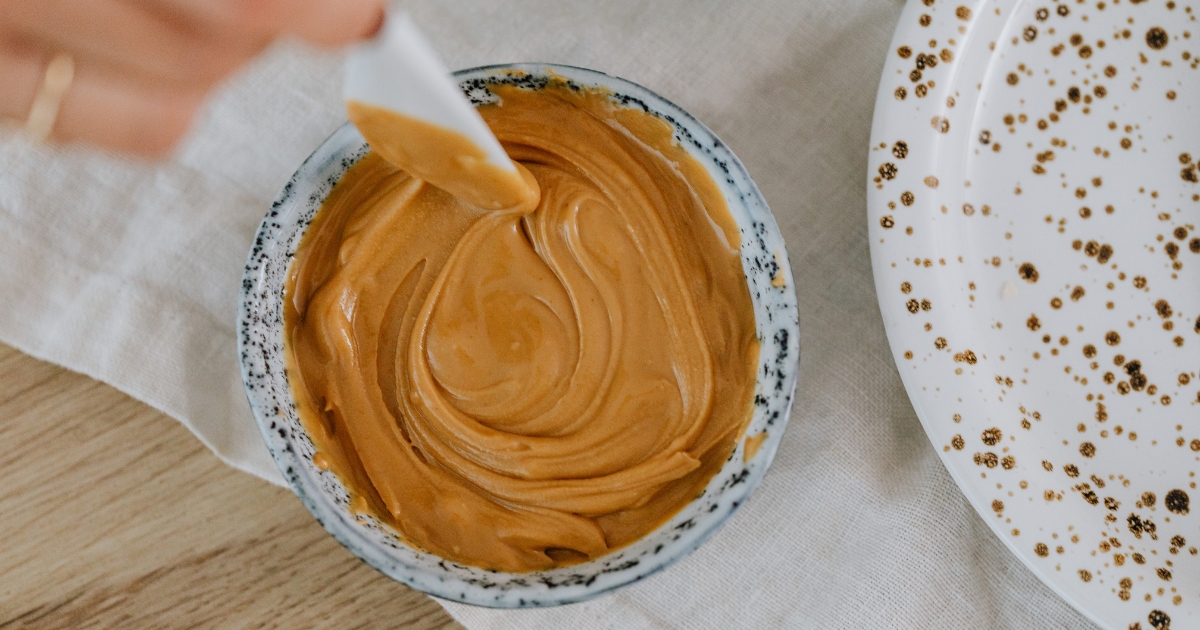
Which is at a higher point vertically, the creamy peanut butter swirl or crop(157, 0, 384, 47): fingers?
crop(157, 0, 384, 47): fingers

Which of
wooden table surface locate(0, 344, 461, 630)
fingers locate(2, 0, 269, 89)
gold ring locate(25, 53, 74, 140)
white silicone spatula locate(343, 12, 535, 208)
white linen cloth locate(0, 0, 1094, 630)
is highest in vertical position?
fingers locate(2, 0, 269, 89)

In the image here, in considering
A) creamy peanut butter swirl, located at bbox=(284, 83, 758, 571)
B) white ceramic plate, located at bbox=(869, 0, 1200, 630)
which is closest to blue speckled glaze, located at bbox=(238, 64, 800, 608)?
creamy peanut butter swirl, located at bbox=(284, 83, 758, 571)

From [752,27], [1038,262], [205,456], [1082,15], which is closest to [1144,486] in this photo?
[1038,262]

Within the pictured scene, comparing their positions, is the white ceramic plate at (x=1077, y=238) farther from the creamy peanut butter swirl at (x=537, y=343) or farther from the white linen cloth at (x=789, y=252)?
the creamy peanut butter swirl at (x=537, y=343)

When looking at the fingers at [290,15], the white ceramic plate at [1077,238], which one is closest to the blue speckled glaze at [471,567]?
the white ceramic plate at [1077,238]

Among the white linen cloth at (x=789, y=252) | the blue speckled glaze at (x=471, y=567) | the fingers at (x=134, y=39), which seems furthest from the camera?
the white linen cloth at (x=789, y=252)

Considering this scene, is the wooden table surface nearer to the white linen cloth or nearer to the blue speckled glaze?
the white linen cloth

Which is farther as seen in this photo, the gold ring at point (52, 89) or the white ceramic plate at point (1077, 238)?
the white ceramic plate at point (1077, 238)
